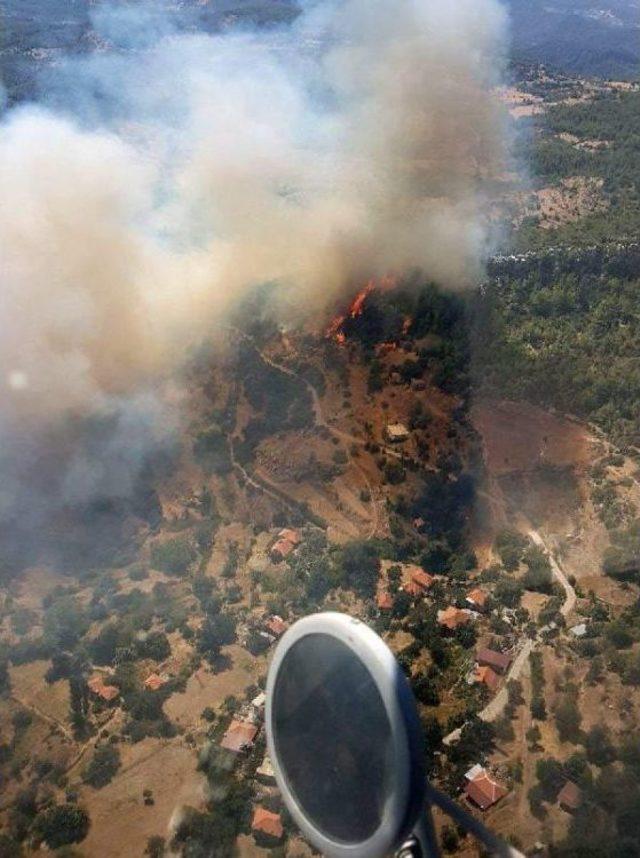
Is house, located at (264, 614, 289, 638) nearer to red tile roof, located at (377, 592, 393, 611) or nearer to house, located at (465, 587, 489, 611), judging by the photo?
red tile roof, located at (377, 592, 393, 611)

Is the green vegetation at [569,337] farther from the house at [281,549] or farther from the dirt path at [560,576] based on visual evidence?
the house at [281,549]

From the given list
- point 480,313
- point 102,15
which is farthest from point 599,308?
point 102,15

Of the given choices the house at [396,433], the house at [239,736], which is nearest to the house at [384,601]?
the house at [239,736]

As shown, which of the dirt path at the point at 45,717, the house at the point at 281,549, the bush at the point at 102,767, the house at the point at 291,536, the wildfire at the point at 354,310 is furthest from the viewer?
the wildfire at the point at 354,310

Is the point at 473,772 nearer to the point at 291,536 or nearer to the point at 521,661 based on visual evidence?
the point at 521,661

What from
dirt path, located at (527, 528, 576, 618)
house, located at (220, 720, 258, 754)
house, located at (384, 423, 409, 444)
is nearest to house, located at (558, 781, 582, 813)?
dirt path, located at (527, 528, 576, 618)

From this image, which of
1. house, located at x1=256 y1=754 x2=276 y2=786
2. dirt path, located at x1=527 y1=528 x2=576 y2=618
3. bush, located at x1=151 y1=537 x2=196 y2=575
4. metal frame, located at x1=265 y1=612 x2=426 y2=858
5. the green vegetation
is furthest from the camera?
the green vegetation

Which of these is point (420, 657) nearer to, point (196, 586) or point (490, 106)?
point (196, 586)
